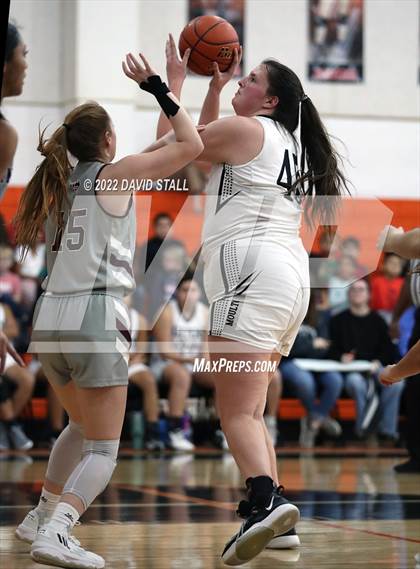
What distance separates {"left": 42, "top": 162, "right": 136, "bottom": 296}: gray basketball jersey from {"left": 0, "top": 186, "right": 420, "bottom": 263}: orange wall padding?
1183 mm

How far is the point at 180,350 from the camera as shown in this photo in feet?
32.2

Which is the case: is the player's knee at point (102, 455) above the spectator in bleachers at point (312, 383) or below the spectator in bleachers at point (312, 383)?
above

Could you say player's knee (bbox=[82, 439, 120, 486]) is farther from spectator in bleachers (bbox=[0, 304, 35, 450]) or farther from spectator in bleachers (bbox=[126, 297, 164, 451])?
spectator in bleachers (bbox=[0, 304, 35, 450])

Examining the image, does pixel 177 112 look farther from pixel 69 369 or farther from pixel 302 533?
pixel 302 533

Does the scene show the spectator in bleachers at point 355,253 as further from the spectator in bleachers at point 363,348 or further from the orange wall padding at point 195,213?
the spectator in bleachers at point 363,348

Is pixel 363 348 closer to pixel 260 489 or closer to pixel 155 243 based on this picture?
pixel 155 243

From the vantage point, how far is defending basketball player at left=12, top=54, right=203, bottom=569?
4086 mm

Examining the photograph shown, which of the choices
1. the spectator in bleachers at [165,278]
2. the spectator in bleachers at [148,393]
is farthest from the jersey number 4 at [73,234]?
the spectator in bleachers at [148,393]

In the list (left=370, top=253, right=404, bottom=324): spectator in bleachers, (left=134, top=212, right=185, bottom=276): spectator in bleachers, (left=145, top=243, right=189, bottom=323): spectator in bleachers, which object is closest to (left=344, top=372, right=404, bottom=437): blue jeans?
(left=370, top=253, right=404, bottom=324): spectator in bleachers

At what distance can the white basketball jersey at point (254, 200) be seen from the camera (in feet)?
14.4

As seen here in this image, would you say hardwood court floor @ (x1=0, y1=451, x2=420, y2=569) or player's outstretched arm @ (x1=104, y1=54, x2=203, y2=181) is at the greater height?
player's outstretched arm @ (x1=104, y1=54, x2=203, y2=181)

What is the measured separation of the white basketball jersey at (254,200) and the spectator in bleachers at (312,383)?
583cm

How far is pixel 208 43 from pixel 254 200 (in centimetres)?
76

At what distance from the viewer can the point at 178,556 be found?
430cm
